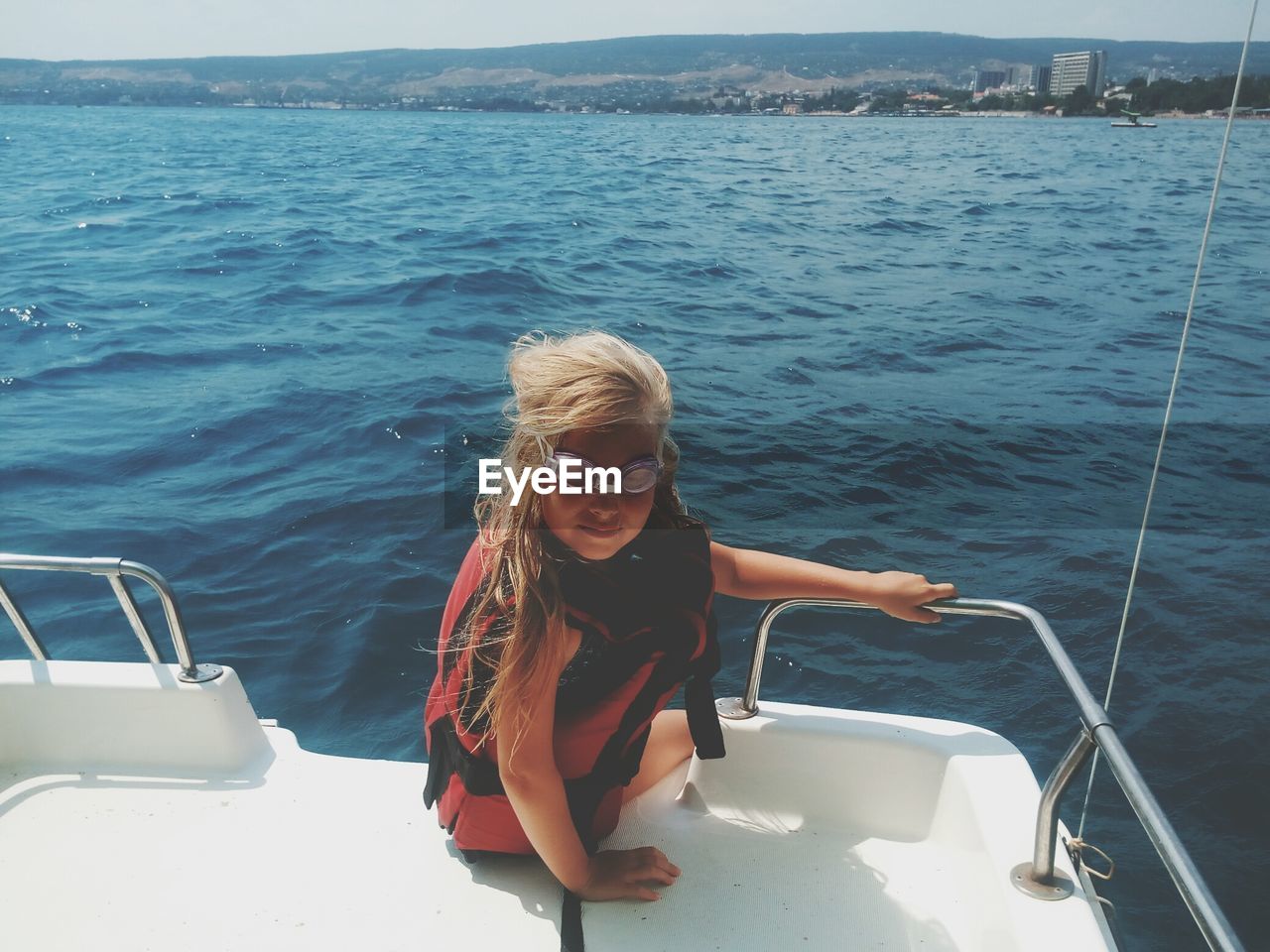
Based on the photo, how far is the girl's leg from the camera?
6.88ft

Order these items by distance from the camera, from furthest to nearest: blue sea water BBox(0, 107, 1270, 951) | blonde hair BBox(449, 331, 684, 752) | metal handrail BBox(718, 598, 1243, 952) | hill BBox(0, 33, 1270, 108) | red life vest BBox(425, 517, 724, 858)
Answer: hill BBox(0, 33, 1270, 108) < blue sea water BBox(0, 107, 1270, 951) < red life vest BBox(425, 517, 724, 858) < blonde hair BBox(449, 331, 684, 752) < metal handrail BBox(718, 598, 1243, 952)

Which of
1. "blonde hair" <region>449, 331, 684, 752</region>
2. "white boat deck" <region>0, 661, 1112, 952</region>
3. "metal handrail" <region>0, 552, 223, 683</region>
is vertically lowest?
"white boat deck" <region>0, 661, 1112, 952</region>

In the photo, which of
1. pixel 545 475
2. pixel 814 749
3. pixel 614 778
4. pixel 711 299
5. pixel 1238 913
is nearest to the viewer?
pixel 545 475

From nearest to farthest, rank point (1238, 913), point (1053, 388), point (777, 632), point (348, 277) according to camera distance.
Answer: point (1238, 913), point (777, 632), point (1053, 388), point (348, 277)

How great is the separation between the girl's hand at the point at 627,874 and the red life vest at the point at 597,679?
2.5 inches

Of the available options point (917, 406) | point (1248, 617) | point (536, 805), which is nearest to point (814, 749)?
point (536, 805)

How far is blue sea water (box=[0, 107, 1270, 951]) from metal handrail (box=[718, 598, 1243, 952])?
172cm

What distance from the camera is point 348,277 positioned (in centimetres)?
1045

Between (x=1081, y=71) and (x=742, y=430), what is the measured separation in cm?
769

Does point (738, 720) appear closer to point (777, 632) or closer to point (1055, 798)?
point (1055, 798)

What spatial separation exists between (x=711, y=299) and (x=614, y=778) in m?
8.06

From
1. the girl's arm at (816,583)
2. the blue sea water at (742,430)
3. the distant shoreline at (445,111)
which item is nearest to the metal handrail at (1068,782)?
the girl's arm at (816,583)

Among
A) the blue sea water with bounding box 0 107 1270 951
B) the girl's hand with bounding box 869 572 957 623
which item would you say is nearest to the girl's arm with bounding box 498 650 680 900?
the girl's hand with bounding box 869 572 957 623

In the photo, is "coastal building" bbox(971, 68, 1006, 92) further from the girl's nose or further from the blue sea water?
the girl's nose
